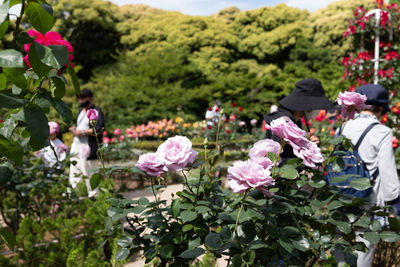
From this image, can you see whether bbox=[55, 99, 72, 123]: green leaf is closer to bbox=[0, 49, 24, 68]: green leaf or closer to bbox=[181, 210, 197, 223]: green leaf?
bbox=[0, 49, 24, 68]: green leaf

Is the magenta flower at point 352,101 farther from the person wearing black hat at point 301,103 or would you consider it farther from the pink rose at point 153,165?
the pink rose at point 153,165

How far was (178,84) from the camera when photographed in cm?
1027

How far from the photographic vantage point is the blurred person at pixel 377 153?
1730 millimetres

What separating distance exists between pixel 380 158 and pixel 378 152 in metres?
0.03

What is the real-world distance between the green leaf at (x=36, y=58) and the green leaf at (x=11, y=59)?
0.06 metres

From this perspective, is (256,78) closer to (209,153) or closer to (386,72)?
(386,72)

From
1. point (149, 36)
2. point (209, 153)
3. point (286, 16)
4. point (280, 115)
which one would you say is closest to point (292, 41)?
point (286, 16)

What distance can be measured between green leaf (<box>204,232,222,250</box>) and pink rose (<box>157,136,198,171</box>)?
191 mm

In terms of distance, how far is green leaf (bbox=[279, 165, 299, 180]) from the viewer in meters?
0.90

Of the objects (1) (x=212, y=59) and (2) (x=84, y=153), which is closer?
(2) (x=84, y=153)

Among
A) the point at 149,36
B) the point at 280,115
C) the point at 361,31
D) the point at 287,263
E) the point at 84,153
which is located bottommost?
the point at 84,153

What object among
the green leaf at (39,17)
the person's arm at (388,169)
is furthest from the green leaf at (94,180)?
the person's arm at (388,169)

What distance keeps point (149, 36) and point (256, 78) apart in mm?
5222

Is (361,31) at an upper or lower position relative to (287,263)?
upper
